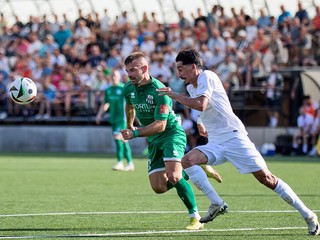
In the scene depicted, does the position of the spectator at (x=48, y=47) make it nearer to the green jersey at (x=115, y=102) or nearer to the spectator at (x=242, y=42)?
the spectator at (x=242, y=42)

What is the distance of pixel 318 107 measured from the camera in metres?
29.7

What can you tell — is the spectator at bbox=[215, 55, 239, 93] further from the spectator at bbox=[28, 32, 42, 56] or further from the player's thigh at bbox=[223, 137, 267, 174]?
the player's thigh at bbox=[223, 137, 267, 174]

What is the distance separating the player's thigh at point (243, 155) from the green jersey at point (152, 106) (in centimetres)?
106

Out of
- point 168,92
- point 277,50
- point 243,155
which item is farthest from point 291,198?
point 277,50

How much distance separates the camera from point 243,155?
1067cm

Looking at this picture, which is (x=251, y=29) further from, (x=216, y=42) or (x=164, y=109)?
(x=164, y=109)

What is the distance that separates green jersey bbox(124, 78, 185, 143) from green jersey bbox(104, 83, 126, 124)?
11.1 meters

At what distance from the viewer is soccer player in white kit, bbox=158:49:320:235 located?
34.6 ft

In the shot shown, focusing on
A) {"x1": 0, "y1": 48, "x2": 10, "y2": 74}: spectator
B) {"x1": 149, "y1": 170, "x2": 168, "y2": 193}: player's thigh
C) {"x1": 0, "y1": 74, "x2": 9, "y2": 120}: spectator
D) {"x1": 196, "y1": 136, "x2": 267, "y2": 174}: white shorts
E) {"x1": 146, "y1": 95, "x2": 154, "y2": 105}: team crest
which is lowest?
{"x1": 0, "y1": 74, "x2": 9, "y2": 120}: spectator

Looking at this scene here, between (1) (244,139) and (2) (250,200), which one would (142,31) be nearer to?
(2) (250,200)

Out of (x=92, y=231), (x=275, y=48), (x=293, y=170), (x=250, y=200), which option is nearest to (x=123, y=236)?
(x=92, y=231)

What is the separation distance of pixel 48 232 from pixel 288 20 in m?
20.6

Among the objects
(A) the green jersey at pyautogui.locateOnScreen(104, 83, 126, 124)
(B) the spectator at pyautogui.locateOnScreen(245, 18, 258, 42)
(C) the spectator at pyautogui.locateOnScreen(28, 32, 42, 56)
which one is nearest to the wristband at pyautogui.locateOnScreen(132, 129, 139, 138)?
(A) the green jersey at pyautogui.locateOnScreen(104, 83, 126, 124)

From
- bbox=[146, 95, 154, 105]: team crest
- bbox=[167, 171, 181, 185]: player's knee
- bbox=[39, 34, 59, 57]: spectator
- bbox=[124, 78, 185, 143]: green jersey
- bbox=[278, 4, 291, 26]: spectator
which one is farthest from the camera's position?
bbox=[39, 34, 59, 57]: spectator
